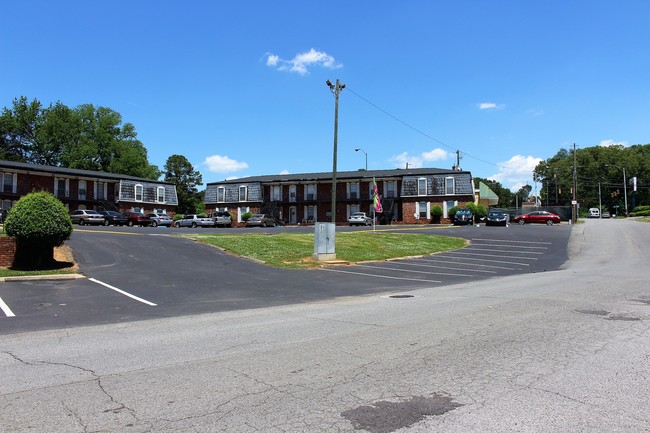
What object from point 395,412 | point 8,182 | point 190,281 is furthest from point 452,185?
point 395,412

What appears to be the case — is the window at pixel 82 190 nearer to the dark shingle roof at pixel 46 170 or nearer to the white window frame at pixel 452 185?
the dark shingle roof at pixel 46 170

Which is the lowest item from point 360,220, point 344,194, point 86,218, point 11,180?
point 360,220

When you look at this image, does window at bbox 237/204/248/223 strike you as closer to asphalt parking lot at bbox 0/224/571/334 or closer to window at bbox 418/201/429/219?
window at bbox 418/201/429/219

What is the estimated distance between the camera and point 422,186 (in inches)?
2445

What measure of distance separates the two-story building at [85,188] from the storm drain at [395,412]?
57.0m

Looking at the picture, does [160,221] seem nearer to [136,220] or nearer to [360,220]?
[136,220]

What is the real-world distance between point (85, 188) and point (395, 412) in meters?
65.1

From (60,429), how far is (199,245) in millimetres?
22174

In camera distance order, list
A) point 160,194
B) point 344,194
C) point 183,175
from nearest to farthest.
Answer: point 344,194 < point 160,194 < point 183,175

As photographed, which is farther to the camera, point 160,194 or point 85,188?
point 160,194

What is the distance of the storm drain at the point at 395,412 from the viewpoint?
3.97 meters

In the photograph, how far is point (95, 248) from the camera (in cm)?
2217

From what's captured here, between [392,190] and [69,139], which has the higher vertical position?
[69,139]

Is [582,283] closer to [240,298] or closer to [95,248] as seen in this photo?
[240,298]
